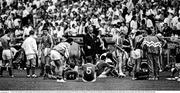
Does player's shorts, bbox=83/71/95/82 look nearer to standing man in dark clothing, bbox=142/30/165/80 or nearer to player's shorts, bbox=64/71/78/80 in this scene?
player's shorts, bbox=64/71/78/80

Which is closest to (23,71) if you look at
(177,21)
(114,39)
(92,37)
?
(92,37)

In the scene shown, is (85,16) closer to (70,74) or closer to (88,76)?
(70,74)

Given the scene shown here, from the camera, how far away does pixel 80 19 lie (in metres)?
18.8

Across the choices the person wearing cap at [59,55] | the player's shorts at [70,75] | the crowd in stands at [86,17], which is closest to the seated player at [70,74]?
the player's shorts at [70,75]

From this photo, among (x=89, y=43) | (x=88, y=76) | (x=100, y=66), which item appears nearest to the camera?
(x=88, y=76)

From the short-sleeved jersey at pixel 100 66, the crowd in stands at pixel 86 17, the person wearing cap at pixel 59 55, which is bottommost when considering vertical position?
the short-sleeved jersey at pixel 100 66

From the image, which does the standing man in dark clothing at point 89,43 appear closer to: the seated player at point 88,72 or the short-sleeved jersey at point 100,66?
the short-sleeved jersey at point 100,66

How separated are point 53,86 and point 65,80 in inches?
60.2

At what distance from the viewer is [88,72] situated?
13047 mm

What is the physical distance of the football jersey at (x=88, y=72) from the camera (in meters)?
12.9

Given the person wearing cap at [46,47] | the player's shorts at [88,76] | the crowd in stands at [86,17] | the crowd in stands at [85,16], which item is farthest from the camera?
the crowd in stands at [85,16]

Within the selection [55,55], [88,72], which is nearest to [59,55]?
[55,55]

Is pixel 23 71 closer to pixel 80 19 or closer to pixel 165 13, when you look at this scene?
pixel 80 19

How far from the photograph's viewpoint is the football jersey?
1288 centimetres
